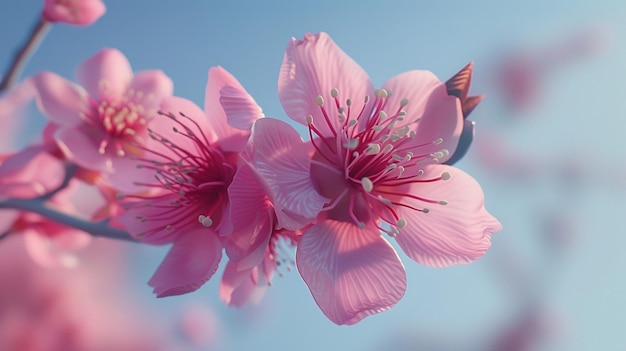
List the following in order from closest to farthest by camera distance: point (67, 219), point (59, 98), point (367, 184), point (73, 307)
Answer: point (367, 184)
point (67, 219)
point (59, 98)
point (73, 307)

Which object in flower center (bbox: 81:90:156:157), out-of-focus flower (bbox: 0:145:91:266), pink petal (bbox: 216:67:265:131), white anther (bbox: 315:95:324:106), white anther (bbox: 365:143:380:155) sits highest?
white anther (bbox: 315:95:324:106)

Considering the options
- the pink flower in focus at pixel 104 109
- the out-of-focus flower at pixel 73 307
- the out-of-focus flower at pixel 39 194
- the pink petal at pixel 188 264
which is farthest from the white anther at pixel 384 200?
the out-of-focus flower at pixel 73 307

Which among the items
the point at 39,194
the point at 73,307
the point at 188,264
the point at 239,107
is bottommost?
the point at 73,307

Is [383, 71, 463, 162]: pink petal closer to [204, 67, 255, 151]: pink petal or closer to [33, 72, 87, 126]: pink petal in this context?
[204, 67, 255, 151]: pink petal

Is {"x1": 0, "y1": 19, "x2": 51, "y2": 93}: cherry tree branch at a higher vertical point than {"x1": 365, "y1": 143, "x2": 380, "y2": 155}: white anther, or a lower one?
lower

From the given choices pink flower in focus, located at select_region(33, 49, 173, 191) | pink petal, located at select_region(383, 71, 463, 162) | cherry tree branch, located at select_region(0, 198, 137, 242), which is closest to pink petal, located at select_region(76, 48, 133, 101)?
pink flower in focus, located at select_region(33, 49, 173, 191)

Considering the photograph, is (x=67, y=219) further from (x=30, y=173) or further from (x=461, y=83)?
(x=461, y=83)

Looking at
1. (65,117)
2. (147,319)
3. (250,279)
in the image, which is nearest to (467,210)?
(250,279)

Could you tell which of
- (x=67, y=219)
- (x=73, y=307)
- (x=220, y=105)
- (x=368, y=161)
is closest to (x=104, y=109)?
(x=67, y=219)
